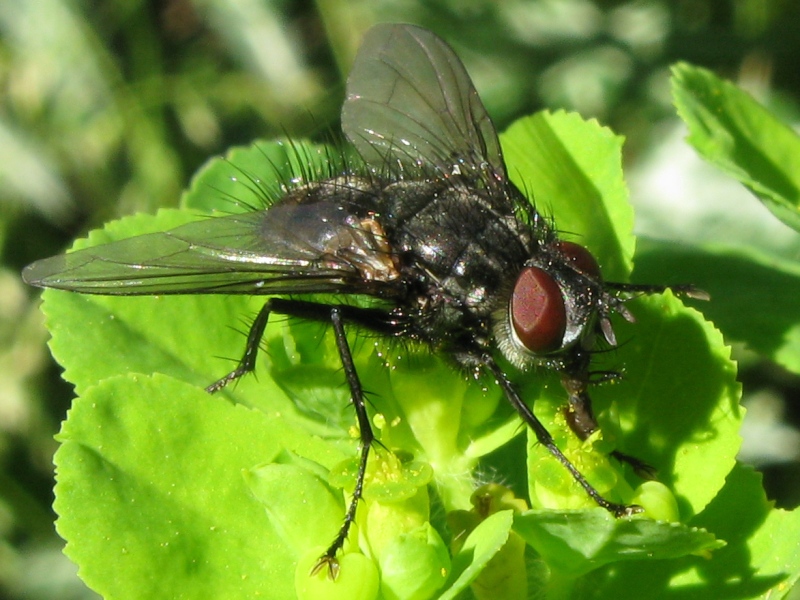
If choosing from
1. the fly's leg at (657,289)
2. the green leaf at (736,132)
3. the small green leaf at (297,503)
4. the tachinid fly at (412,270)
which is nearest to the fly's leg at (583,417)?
the tachinid fly at (412,270)

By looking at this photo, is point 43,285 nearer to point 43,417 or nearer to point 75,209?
point 43,417

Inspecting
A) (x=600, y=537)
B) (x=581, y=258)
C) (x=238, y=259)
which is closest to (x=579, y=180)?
(x=581, y=258)

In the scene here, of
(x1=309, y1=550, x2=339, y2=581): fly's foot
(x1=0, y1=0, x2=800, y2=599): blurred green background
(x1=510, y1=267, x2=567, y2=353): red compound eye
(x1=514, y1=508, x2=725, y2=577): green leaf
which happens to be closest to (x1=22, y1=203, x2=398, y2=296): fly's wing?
(x1=510, y1=267, x2=567, y2=353): red compound eye

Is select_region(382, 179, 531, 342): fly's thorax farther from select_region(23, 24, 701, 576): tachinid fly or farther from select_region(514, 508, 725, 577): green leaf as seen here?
select_region(514, 508, 725, 577): green leaf

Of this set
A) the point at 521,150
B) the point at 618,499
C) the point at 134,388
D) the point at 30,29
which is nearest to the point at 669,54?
the point at 521,150

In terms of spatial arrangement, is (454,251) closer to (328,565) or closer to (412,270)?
(412,270)
